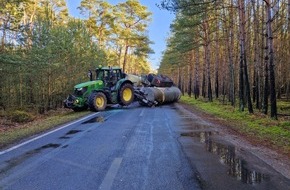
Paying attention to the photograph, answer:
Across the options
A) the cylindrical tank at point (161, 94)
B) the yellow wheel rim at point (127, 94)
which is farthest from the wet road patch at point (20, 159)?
the cylindrical tank at point (161, 94)

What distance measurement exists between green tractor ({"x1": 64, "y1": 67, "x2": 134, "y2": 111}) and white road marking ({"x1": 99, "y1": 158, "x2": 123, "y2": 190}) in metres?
13.5

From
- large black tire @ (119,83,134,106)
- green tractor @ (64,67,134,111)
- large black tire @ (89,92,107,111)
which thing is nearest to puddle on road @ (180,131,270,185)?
large black tire @ (89,92,107,111)

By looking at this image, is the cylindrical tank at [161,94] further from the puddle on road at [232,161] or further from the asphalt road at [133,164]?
the asphalt road at [133,164]

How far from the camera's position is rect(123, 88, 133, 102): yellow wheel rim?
2311cm

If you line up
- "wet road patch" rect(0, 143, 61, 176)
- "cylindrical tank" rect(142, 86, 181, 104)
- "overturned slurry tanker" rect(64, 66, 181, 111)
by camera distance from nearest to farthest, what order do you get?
"wet road patch" rect(0, 143, 61, 176), "overturned slurry tanker" rect(64, 66, 181, 111), "cylindrical tank" rect(142, 86, 181, 104)

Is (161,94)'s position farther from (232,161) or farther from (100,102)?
(232,161)

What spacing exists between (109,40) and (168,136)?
4394 centimetres

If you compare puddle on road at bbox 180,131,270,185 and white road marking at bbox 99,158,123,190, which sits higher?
white road marking at bbox 99,158,123,190

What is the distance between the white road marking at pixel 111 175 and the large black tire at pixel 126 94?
52.1ft

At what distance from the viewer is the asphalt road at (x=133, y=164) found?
17.0 feet

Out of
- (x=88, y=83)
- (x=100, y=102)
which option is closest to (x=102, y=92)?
(x=100, y=102)

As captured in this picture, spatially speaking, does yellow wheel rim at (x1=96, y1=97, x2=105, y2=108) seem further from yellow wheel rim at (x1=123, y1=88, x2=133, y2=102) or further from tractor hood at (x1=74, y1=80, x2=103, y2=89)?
yellow wheel rim at (x1=123, y1=88, x2=133, y2=102)

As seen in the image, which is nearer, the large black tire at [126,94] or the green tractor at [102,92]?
the green tractor at [102,92]

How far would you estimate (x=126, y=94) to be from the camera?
2325 centimetres
